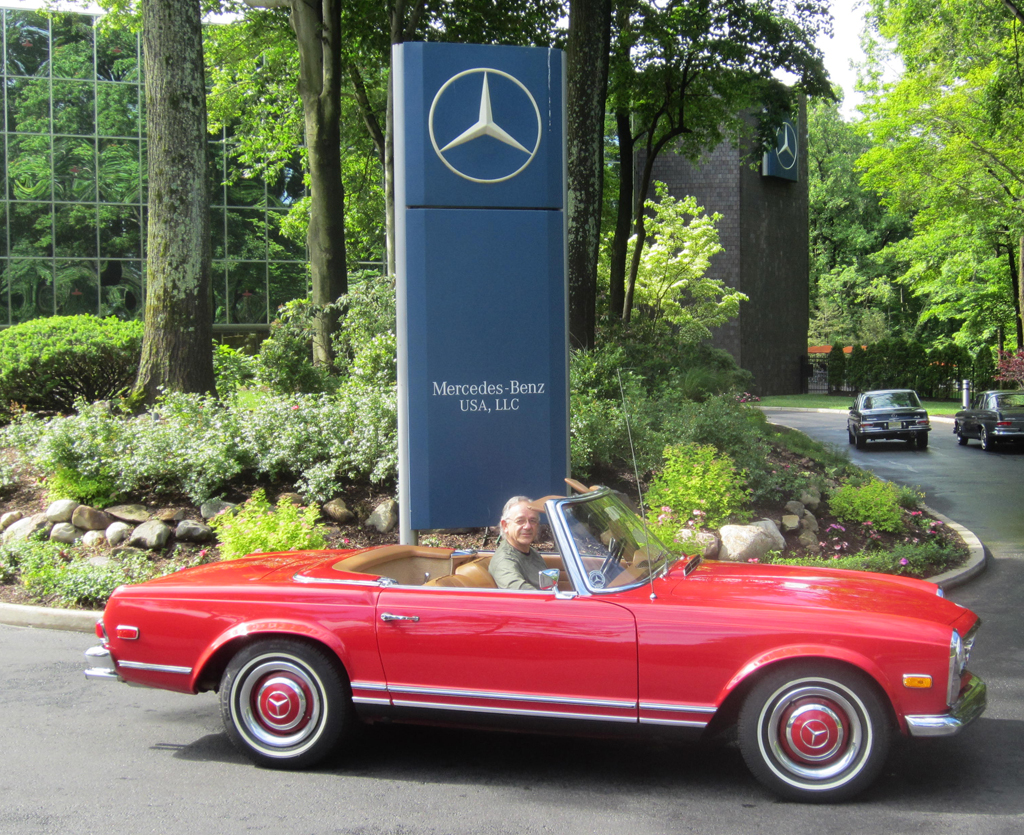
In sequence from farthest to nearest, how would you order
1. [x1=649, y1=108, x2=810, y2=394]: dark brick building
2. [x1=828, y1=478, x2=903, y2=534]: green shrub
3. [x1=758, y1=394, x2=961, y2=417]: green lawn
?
1. [x1=649, y1=108, x2=810, y2=394]: dark brick building
2. [x1=758, y1=394, x2=961, y2=417]: green lawn
3. [x1=828, y1=478, x2=903, y2=534]: green shrub

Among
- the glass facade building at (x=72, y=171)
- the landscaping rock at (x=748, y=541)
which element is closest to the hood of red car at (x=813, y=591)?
the landscaping rock at (x=748, y=541)

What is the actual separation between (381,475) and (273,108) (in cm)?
1864

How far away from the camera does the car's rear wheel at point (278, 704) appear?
457 centimetres

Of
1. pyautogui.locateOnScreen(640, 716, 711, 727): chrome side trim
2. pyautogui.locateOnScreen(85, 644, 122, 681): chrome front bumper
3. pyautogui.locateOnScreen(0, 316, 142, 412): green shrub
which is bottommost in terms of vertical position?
pyautogui.locateOnScreen(640, 716, 711, 727): chrome side trim

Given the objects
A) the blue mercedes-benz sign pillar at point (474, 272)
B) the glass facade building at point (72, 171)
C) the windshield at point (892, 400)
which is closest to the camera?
the blue mercedes-benz sign pillar at point (474, 272)

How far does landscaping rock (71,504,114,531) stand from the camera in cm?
944

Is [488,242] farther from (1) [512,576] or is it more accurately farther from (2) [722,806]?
(2) [722,806]

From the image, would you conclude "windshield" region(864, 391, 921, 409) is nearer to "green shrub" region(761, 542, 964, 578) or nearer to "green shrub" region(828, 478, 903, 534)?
"green shrub" region(828, 478, 903, 534)

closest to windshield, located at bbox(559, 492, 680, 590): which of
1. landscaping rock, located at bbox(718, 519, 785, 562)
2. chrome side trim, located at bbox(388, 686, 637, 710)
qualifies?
chrome side trim, located at bbox(388, 686, 637, 710)

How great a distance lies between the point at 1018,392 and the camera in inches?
957

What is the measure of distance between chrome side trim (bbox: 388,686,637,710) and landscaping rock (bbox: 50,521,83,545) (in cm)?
615

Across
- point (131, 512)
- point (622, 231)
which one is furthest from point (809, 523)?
point (622, 231)

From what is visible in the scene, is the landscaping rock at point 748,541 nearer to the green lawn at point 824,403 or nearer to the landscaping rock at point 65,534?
the landscaping rock at point 65,534

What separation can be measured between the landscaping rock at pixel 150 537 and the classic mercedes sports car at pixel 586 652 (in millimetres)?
4257
